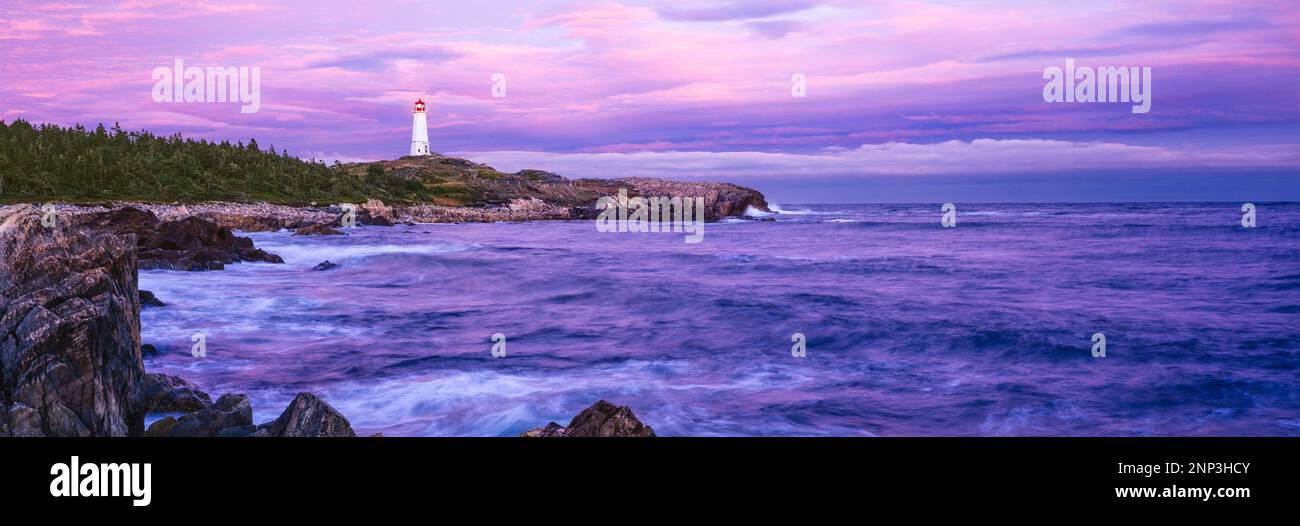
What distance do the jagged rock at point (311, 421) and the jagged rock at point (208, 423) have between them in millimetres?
1021

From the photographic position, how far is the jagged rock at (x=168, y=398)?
37.5 feet

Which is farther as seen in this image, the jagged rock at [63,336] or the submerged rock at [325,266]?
the submerged rock at [325,266]

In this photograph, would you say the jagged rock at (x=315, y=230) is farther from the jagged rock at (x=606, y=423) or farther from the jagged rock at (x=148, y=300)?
the jagged rock at (x=606, y=423)

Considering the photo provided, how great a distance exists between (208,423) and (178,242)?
29.5 m

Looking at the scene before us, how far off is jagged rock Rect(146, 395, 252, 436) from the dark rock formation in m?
24.5

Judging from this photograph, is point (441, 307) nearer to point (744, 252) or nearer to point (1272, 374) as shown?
point (1272, 374)

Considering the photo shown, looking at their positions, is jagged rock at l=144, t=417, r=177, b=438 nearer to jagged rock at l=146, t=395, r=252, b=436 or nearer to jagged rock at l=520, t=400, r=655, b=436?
jagged rock at l=146, t=395, r=252, b=436

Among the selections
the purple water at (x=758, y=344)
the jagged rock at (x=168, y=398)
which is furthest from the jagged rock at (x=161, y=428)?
the purple water at (x=758, y=344)

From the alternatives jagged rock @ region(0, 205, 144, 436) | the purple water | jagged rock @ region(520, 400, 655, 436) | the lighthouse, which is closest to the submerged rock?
the purple water

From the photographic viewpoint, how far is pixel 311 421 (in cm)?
905
